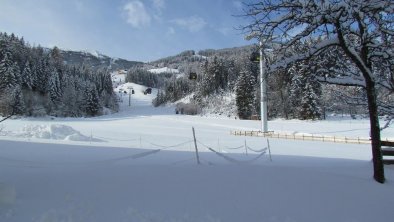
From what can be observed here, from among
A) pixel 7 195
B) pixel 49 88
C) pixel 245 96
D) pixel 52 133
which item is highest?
pixel 49 88

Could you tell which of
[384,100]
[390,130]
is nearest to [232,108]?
[390,130]

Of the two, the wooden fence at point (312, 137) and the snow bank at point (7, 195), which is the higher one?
the snow bank at point (7, 195)

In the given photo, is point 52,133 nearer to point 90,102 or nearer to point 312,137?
point 312,137

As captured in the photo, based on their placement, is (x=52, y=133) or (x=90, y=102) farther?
(x=90, y=102)

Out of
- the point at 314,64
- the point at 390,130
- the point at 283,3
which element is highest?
the point at 283,3

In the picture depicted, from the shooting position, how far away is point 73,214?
21.8ft

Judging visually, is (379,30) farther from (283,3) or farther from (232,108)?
(232,108)

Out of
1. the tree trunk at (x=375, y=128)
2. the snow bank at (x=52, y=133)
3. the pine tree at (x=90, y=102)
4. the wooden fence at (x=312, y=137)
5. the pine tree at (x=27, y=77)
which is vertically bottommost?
the wooden fence at (x=312, y=137)

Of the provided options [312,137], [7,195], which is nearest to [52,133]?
[312,137]

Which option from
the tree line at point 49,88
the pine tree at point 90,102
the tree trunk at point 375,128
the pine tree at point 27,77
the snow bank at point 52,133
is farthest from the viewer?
the pine tree at point 90,102

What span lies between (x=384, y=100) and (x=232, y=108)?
93.1 metres

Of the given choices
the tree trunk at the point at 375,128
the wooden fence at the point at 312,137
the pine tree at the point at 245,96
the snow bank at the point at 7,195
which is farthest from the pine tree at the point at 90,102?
the tree trunk at the point at 375,128

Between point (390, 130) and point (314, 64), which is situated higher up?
point (314, 64)

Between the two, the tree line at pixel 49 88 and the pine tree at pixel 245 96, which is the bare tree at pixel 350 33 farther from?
the tree line at pixel 49 88
